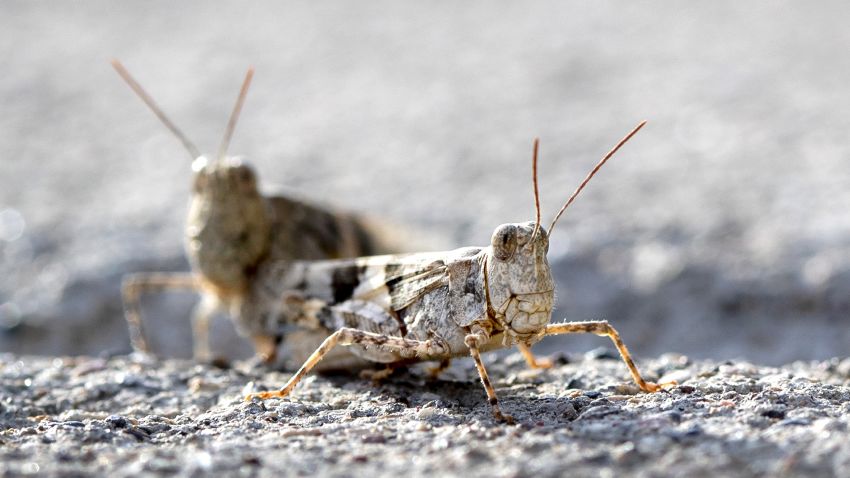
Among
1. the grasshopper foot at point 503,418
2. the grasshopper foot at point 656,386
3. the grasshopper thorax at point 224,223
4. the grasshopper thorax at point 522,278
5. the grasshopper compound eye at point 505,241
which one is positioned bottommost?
the grasshopper foot at point 656,386

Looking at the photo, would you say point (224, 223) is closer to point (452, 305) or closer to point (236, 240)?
point (236, 240)

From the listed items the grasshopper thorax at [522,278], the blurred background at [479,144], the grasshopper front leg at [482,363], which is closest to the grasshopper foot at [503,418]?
the grasshopper front leg at [482,363]

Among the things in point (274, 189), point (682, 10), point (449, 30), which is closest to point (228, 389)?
point (274, 189)

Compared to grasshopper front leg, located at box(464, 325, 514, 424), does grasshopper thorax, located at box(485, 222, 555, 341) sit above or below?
above

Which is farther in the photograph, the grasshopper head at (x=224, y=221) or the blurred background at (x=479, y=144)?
the blurred background at (x=479, y=144)

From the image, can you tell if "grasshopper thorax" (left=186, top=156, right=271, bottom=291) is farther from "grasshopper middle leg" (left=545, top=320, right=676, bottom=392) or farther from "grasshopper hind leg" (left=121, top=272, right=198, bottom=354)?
"grasshopper middle leg" (left=545, top=320, right=676, bottom=392)

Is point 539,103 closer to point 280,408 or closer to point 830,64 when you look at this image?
point 830,64

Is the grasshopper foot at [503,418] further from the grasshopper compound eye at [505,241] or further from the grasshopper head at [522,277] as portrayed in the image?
the grasshopper compound eye at [505,241]

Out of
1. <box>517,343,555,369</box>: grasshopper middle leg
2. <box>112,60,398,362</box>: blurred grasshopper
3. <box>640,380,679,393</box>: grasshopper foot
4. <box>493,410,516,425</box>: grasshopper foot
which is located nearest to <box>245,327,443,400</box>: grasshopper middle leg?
<box>493,410,516,425</box>: grasshopper foot
